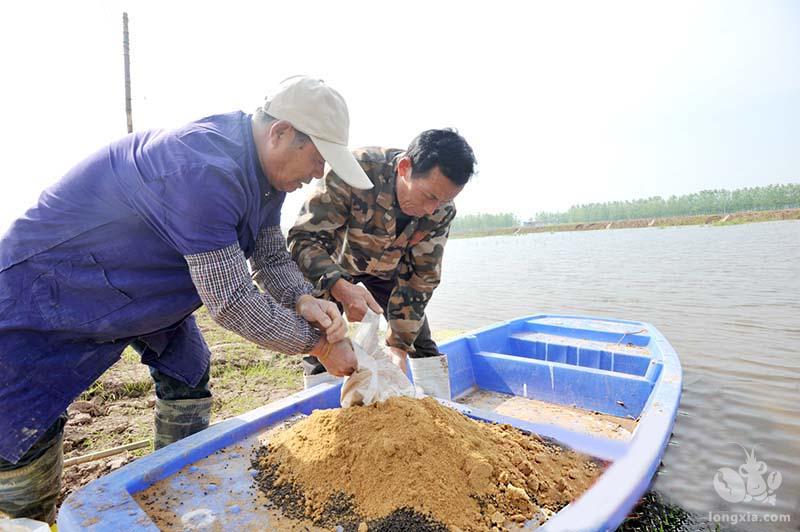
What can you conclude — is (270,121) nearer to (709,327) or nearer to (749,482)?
(749,482)

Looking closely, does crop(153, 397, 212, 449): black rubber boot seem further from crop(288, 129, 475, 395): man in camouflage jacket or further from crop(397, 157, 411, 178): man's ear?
crop(397, 157, 411, 178): man's ear

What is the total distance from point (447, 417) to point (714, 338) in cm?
505

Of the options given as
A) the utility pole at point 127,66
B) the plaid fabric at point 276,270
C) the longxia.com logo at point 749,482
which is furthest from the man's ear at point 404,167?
the utility pole at point 127,66

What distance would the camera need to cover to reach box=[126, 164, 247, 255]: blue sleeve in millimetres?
1178

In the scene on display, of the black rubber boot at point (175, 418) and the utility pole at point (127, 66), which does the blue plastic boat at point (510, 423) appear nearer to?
the black rubber boot at point (175, 418)

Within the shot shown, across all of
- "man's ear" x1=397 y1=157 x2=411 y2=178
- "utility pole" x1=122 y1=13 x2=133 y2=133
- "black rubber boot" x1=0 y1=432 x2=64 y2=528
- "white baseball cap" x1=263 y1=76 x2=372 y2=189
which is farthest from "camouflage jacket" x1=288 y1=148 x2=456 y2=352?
"utility pole" x1=122 y1=13 x2=133 y2=133

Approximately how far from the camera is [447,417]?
5.24ft

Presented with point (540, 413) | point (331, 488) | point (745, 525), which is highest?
point (331, 488)

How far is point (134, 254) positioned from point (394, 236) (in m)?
1.44

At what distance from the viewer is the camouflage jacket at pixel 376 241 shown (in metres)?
2.32

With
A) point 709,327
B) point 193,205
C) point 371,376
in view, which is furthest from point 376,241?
point 709,327

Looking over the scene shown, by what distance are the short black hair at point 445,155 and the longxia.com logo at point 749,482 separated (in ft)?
A: 6.99

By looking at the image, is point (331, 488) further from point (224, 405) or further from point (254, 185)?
point (224, 405)

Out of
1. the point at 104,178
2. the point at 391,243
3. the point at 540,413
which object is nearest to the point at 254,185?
the point at 104,178
